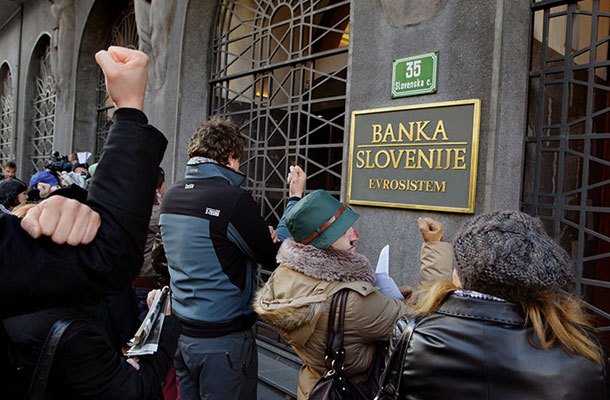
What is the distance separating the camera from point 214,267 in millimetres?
2506

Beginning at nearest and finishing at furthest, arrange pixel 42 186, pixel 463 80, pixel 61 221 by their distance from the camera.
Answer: pixel 61 221 < pixel 463 80 < pixel 42 186

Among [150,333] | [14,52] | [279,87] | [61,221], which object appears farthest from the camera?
[14,52]

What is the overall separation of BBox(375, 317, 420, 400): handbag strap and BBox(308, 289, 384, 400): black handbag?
39 centimetres

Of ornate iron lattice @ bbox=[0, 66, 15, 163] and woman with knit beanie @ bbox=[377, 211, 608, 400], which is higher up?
ornate iron lattice @ bbox=[0, 66, 15, 163]

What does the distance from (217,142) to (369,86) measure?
196 centimetres

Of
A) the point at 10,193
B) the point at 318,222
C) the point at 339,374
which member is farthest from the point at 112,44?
the point at 339,374

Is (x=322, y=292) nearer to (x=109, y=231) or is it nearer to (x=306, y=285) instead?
(x=306, y=285)

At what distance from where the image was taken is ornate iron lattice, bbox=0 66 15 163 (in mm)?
14461

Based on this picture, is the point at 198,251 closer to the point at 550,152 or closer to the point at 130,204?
the point at 130,204

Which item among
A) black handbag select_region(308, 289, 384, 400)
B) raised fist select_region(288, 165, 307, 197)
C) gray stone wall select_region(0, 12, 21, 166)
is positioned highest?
gray stone wall select_region(0, 12, 21, 166)

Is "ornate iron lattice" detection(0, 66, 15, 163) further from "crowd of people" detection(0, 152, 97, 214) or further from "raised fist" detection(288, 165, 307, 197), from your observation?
"raised fist" detection(288, 165, 307, 197)

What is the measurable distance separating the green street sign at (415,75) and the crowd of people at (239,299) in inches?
62.9

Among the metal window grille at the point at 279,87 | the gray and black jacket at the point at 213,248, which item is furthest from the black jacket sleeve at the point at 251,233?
the metal window grille at the point at 279,87

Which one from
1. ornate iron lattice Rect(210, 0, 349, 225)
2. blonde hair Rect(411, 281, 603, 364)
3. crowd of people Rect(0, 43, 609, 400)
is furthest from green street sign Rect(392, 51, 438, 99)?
blonde hair Rect(411, 281, 603, 364)
